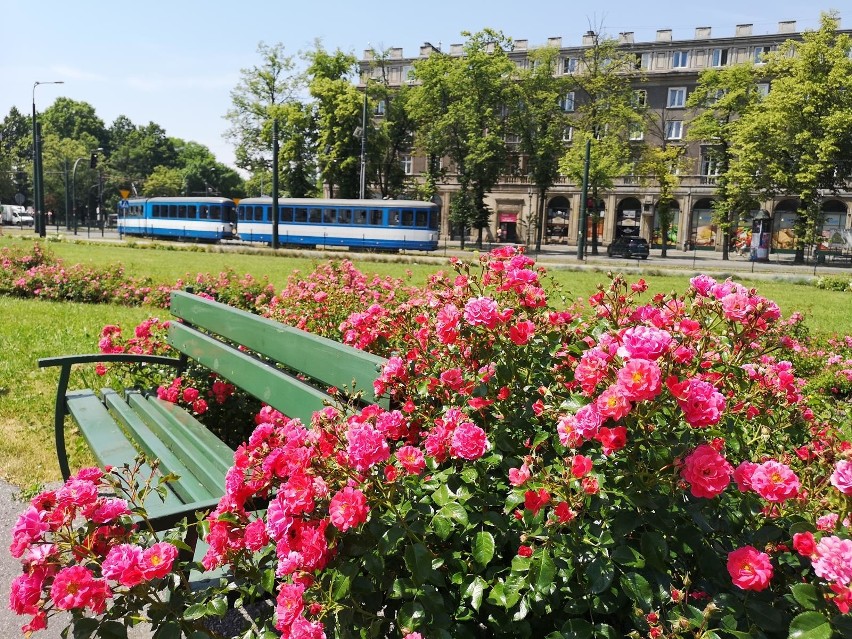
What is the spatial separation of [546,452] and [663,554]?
57 cm

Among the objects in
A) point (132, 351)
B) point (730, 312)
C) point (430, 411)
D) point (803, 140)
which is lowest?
point (132, 351)

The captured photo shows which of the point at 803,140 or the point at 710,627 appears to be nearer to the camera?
the point at 710,627

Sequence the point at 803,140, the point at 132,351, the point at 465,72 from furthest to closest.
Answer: the point at 465,72 → the point at 803,140 → the point at 132,351

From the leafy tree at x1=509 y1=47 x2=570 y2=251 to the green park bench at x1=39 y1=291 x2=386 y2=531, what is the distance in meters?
40.9

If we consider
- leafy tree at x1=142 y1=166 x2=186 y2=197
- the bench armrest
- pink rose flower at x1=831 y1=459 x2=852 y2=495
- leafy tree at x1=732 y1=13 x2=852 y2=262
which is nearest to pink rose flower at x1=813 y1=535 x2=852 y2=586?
pink rose flower at x1=831 y1=459 x2=852 y2=495

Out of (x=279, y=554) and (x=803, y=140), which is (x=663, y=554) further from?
(x=803, y=140)

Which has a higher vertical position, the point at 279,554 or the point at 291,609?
the point at 279,554

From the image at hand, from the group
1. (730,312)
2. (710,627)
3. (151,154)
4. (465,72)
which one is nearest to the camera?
(710,627)

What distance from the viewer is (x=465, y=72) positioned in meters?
43.1

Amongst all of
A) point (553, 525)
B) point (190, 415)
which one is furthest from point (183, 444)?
point (553, 525)

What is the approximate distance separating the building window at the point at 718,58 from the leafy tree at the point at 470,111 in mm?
19939

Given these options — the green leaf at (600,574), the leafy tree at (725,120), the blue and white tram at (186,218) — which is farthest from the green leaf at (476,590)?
the leafy tree at (725,120)

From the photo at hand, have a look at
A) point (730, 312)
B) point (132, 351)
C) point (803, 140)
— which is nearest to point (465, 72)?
point (803, 140)

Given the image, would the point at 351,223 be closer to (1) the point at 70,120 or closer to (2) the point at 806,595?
(2) the point at 806,595
